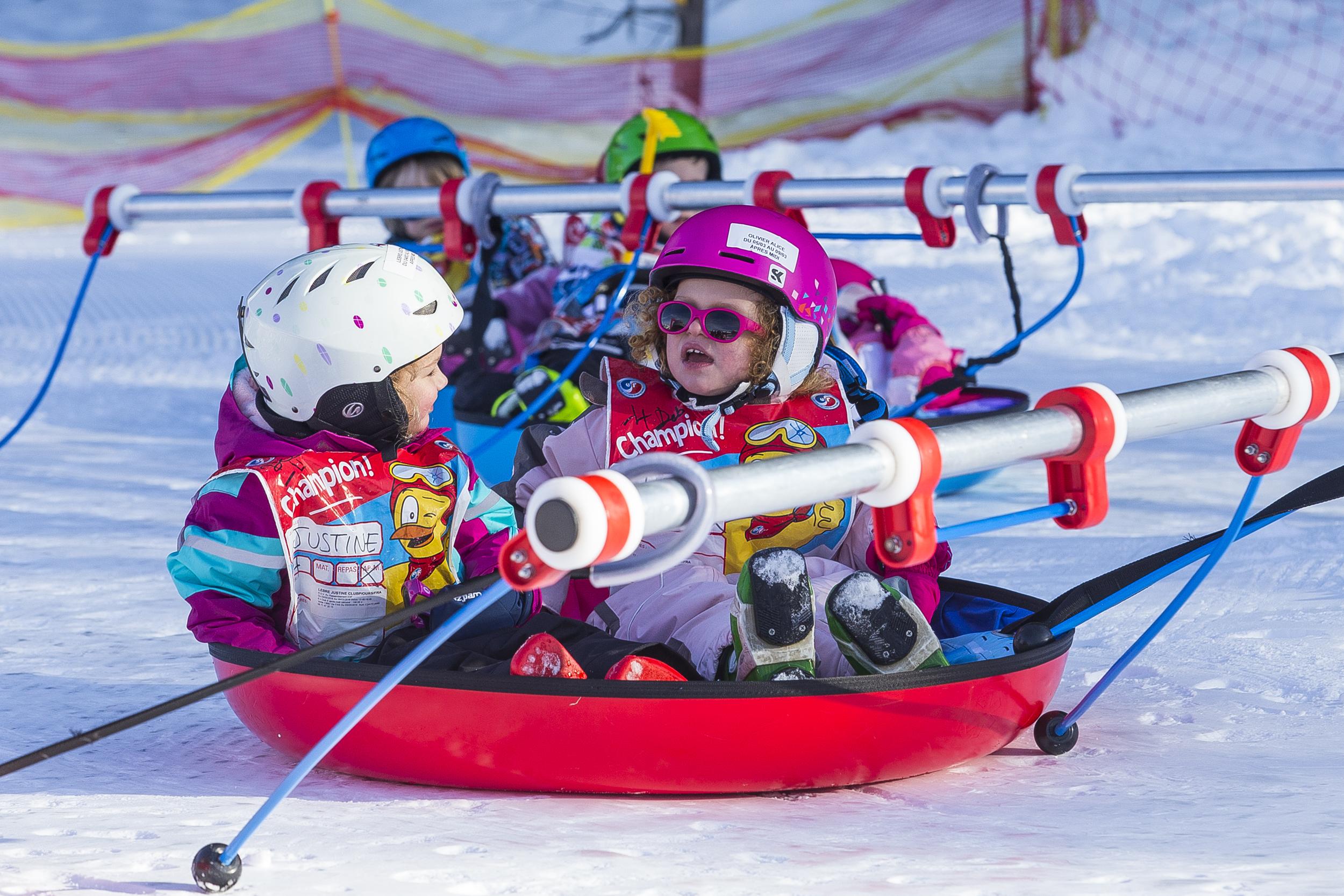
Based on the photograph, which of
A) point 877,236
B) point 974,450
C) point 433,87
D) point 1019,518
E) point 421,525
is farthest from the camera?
point 433,87

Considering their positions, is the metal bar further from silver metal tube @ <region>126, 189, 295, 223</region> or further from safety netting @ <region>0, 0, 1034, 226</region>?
safety netting @ <region>0, 0, 1034, 226</region>

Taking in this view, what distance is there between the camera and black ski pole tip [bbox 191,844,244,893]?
5.49ft

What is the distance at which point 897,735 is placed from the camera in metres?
2.02

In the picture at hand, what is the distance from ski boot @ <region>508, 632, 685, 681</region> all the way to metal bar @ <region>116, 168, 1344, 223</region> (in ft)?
5.41

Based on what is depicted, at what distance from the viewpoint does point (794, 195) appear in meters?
3.67

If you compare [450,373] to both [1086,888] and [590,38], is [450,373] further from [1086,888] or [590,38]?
[590,38]

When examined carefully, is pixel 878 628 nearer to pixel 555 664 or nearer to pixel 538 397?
pixel 555 664

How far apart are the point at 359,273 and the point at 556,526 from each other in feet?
3.39

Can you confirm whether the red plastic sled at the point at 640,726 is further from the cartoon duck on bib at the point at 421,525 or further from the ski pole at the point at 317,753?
the ski pole at the point at 317,753

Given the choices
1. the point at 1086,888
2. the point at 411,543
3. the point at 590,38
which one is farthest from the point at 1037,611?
the point at 590,38

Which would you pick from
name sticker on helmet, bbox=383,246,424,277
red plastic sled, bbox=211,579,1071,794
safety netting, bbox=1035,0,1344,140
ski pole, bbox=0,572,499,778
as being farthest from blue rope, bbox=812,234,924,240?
safety netting, bbox=1035,0,1344,140

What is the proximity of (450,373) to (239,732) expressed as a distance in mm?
2530

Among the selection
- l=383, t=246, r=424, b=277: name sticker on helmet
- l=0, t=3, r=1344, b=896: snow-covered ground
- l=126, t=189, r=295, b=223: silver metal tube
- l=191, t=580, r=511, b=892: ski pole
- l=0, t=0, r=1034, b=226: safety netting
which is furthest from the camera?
l=0, t=0, r=1034, b=226: safety netting

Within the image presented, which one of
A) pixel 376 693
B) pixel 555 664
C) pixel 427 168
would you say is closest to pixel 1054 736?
pixel 555 664
